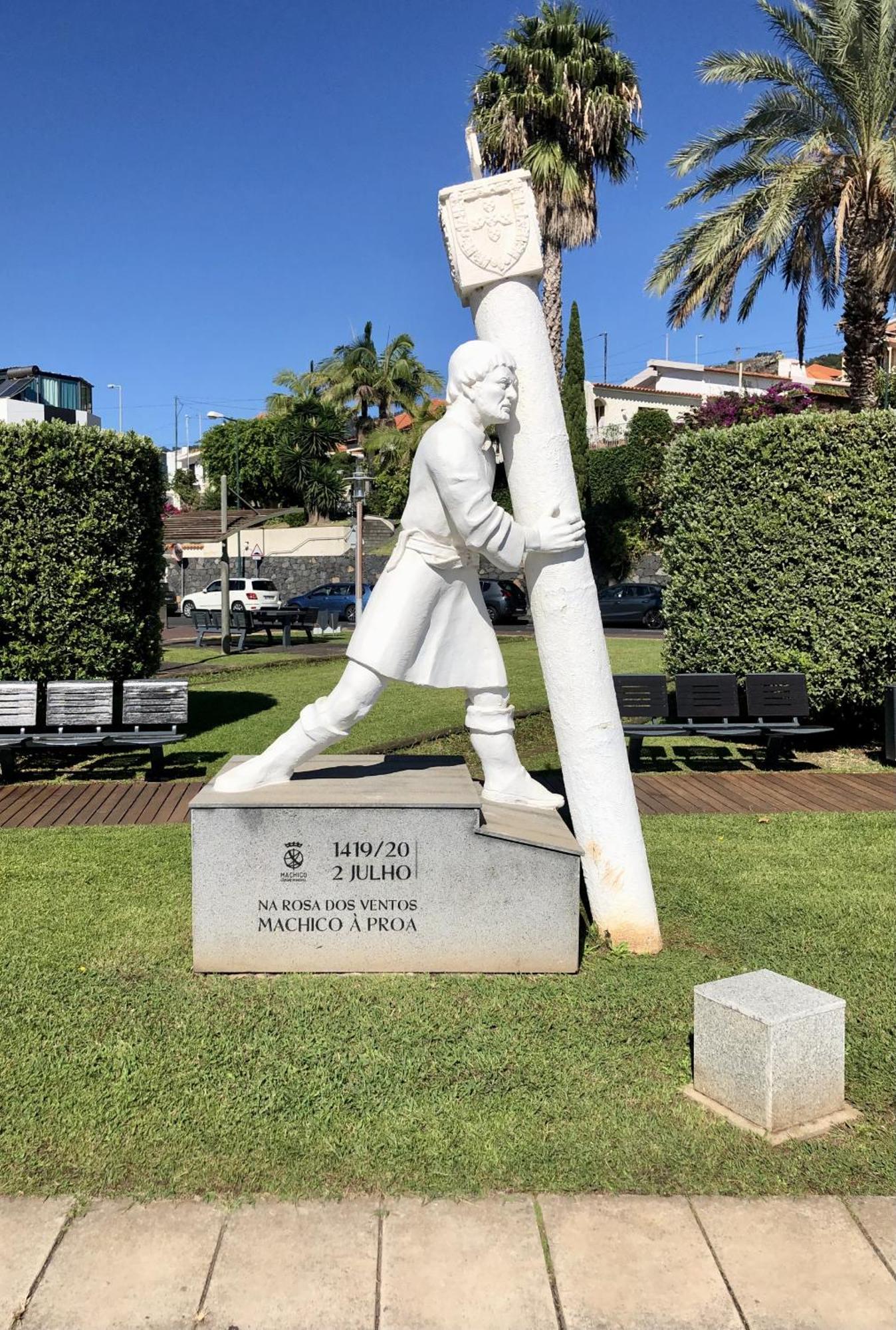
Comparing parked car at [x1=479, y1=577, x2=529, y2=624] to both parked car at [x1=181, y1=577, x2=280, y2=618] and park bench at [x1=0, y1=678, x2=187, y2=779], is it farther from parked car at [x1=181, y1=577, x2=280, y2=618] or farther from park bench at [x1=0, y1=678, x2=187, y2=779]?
park bench at [x1=0, y1=678, x2=187, y2=779]

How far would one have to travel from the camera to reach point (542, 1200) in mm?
2812

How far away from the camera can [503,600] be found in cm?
2966

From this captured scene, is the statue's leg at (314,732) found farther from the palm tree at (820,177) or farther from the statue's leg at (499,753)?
the palm tree at (820,177)

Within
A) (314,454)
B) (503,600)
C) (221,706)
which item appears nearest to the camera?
(221,706)

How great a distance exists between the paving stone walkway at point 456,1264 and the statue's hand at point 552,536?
2625 millimetres

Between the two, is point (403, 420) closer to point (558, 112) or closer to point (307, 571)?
point (307, 571)

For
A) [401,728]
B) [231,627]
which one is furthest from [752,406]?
[231,627]

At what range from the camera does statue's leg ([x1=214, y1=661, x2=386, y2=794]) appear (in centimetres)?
447

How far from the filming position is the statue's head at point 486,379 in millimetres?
4352

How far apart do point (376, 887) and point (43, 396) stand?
26.7 m

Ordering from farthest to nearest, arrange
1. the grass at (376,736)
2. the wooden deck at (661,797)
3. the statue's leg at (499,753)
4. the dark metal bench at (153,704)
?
the grass at (376,736)
the dark metal bench at (153,704)
the wooden deck at (661,797)
the statue's leg at (499,753)

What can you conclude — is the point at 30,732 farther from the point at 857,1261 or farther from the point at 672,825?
the point at 857,1261

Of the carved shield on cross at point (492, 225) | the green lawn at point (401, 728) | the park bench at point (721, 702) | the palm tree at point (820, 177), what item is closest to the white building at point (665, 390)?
the palm tree at point (820, 177)

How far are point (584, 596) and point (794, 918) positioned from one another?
2.03 m
